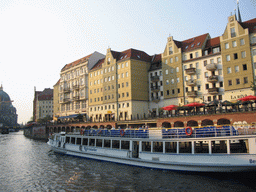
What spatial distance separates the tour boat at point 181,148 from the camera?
744 inches

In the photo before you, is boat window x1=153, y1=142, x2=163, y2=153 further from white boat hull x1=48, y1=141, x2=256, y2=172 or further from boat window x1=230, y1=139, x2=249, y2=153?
boat window x1=230, y1=139, x2=249, y2=153

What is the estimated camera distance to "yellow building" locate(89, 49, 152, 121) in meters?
62.0

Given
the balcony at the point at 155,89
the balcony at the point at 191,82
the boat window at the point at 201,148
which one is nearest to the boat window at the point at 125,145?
the boat window at the point at 201,148

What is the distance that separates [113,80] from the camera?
2645 inches

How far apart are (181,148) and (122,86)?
43.3 meters

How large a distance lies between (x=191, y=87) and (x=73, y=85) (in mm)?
49411

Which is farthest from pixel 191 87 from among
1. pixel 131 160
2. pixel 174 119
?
pixel 131 160

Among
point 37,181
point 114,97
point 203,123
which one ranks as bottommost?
point 37,181

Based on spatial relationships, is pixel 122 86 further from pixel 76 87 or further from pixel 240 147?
pixel 240 147

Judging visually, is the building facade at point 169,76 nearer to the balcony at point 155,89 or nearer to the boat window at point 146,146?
the balcony at point 155,89

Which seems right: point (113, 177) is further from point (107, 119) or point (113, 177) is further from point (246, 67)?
point (107, 119)

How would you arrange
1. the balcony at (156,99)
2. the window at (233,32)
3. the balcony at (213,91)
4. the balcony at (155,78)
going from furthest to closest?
the balcony at (155,78) < the balcony at (156,99) < the balcony at (213,91) < the window at (233,32)

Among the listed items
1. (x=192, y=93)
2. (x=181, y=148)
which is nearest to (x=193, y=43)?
(x=192, y=93)

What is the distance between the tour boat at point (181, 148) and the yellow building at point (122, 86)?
92.9 feet
